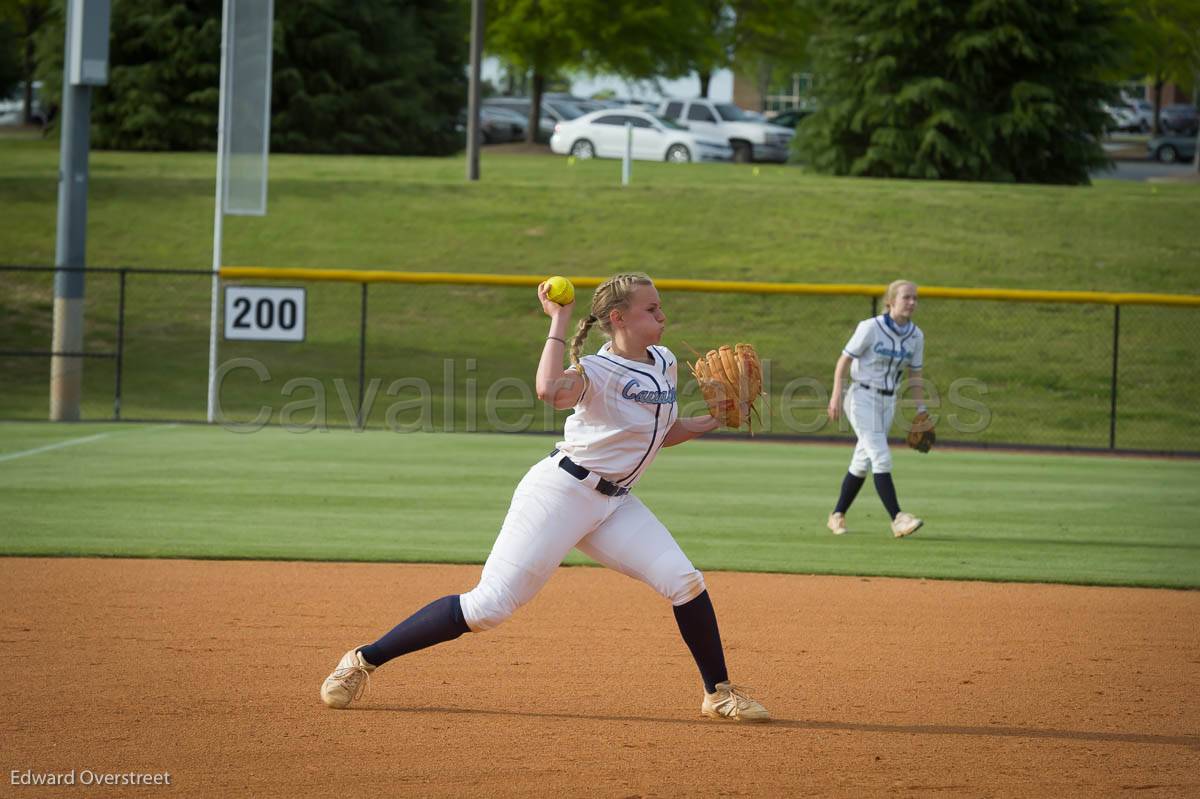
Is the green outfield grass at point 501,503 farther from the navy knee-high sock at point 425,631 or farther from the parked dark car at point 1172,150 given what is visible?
the parked dark car at point 1172,150

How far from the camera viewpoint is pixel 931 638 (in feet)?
25.2

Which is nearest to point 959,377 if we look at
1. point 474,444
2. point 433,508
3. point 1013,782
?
point 474,444

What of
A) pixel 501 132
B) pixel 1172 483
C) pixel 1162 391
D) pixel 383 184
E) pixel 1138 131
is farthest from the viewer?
pixel 1138 131

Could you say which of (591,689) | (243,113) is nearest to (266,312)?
(243,113)

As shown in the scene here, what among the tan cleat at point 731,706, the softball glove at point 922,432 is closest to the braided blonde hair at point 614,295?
the tan cleat at point 731,706

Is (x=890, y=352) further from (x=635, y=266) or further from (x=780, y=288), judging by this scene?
(x=635, y=266)

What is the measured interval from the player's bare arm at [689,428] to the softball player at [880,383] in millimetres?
5084

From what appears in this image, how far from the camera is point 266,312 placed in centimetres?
1719

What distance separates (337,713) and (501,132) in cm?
4606

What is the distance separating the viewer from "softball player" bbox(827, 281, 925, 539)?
1085 cm

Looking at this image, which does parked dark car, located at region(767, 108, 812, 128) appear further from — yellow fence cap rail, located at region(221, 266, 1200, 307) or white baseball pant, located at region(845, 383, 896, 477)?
white baseball pant, located at region(845, 383, 896, 477)

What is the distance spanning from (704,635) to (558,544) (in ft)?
2.46

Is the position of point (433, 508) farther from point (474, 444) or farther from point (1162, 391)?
point (1162, 391)

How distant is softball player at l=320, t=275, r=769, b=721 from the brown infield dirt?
0.50 m
